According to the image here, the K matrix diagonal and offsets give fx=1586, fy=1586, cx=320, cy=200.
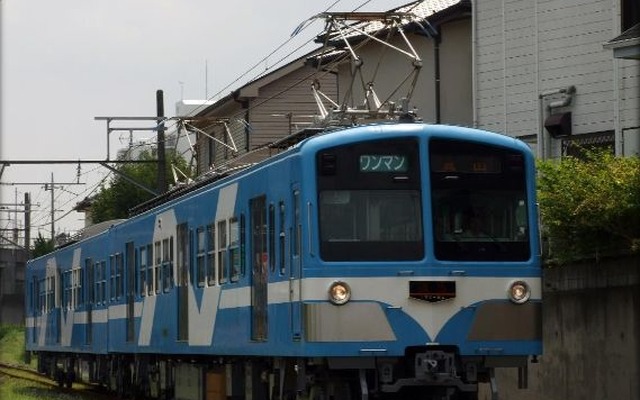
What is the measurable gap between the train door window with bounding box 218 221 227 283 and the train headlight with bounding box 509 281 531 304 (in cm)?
422

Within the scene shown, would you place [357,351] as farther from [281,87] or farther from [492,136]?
[281,87]

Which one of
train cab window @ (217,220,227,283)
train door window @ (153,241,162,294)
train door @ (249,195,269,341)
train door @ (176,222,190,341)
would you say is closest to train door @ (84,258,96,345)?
train door window @ (153,241,162,294)

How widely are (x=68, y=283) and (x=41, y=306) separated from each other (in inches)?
198

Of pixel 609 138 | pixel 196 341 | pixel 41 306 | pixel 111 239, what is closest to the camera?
pixel 196 341

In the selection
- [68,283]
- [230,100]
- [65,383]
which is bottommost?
[65,383]

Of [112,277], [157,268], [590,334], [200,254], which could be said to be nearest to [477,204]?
[590,334]

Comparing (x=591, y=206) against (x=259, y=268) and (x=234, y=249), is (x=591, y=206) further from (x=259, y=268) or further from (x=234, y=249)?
(x=234, y=249)

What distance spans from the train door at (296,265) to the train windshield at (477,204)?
4.22ft

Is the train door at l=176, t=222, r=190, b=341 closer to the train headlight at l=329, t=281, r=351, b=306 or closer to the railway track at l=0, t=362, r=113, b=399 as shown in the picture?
the train headlight at l=329, t=281, r=351, b=306

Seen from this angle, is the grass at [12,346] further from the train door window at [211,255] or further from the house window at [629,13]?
the train door window at [211,255]

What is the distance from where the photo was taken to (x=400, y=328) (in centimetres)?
1480

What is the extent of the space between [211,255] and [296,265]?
13.6 ft

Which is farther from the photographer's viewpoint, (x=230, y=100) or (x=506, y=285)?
(x=230, y=100)

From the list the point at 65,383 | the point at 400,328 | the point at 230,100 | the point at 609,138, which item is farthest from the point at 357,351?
the point at 230,100
